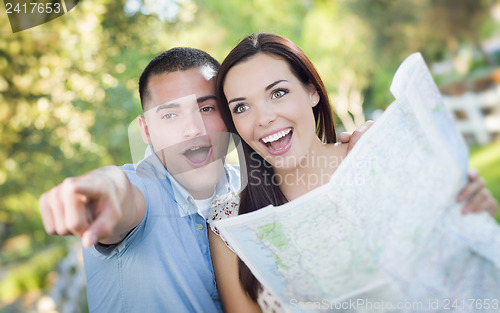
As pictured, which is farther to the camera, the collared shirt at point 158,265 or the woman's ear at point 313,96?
the woman's ear at point 313,96

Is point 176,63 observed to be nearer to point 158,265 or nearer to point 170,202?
point 170,202

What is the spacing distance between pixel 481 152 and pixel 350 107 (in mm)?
6624

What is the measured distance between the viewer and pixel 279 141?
1701 mm

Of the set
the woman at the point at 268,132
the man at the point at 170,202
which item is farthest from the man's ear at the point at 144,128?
the woman at the point at 268,132

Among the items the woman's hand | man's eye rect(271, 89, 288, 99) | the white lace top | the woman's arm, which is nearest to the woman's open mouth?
man's eye rect(271, 89, 288, 99)

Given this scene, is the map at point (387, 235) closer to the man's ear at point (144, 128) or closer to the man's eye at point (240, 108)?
the man's eye at point (240, 108)

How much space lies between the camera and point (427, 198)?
1.46m

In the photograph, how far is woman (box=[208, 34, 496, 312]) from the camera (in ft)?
5.39

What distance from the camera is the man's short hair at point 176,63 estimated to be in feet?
6.29

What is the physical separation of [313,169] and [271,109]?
0.31 m

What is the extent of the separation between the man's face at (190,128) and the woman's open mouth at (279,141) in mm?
293

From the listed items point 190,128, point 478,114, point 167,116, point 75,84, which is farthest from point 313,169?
point 478,114

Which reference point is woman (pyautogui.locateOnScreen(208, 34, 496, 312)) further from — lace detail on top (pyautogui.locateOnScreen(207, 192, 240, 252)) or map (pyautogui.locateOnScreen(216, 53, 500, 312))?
map (pyautogui.locateOnScreen(216, 53, 500, 312))

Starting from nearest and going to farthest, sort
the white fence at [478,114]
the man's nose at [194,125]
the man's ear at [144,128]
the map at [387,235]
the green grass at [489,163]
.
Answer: the map at [387,235] < the man's nose at [194,125] < the man's ear at [144,128] < the green grass at [489,163] < the white fence at [478,114]
